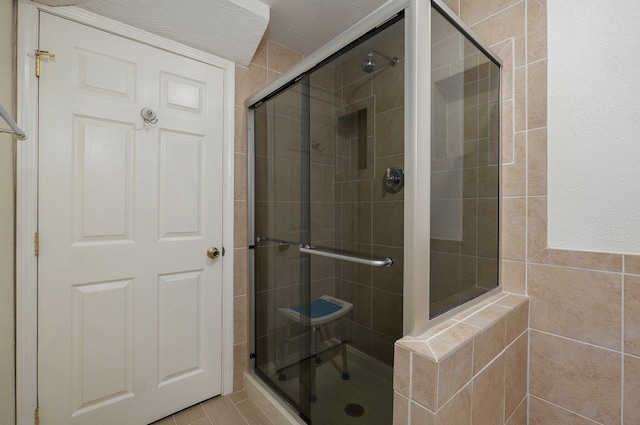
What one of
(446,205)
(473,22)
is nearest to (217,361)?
(446,205)

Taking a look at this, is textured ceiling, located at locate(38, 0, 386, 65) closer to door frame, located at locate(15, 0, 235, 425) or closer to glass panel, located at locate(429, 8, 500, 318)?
door frame, located at locate(15, 0, 235, 425)

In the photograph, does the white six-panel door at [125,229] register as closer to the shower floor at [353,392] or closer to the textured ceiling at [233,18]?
the textured ceiling at [233,18]

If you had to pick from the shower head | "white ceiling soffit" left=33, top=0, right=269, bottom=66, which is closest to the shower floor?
the shower head

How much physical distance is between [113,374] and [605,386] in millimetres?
2122

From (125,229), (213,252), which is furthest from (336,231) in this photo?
(125,229)

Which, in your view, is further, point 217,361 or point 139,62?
point 217,361

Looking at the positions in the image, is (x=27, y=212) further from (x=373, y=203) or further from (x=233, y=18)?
(x=373, y=203)

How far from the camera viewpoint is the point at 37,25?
1204 mm

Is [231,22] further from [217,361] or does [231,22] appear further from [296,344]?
[217,361]

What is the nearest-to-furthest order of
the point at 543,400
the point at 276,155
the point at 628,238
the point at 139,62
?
1. the point at 628,238
2. the point at 543,400
3. the point at 139,62
4. the point at 276,155

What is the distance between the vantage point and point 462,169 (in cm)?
111

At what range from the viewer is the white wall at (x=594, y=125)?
0.99 m

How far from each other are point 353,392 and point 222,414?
83 cm

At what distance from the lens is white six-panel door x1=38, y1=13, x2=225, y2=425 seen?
1.24 metres
